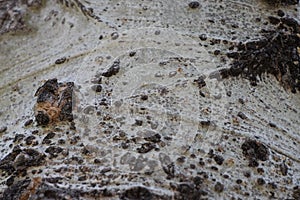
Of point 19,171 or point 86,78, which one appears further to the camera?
point 86,78

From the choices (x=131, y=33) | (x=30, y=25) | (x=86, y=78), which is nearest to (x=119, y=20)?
(x=131, y=33)

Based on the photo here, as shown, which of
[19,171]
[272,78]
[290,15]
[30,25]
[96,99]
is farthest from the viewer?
[30,25]

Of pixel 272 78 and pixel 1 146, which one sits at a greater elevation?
pixel 272 78

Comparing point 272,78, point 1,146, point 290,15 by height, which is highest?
point 290,15

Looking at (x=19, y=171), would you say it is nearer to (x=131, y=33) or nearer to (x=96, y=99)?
(x=96, y=99)

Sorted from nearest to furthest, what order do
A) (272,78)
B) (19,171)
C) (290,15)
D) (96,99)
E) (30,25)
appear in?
(19,171), (96,99), (272,78), (290,15), (30,25)

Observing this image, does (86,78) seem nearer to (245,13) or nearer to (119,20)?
(119,20)
